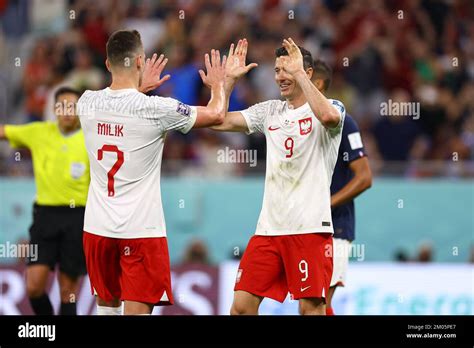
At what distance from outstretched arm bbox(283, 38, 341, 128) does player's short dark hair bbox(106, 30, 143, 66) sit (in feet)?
3.74

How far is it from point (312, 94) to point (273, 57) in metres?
7.83

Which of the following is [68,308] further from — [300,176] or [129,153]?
[300,176]

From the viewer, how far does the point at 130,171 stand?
929 centimetres

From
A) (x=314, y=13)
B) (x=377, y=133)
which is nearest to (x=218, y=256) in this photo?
(x=377, y=133)

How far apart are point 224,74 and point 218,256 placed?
20.8ft

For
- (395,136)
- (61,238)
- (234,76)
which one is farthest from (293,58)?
(395,136)

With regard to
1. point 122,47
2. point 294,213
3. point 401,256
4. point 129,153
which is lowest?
point 401,256

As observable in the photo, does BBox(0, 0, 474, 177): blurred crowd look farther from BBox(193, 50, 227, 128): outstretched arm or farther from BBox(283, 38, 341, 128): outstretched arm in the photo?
BBox(283, 38, 341, 128): outstretched arm

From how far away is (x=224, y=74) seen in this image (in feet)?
32.0

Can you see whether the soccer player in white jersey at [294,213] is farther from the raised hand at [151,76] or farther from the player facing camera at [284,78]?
the raised hand at [151,76]

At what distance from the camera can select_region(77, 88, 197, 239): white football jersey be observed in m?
9.26
